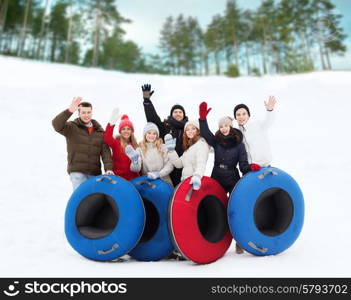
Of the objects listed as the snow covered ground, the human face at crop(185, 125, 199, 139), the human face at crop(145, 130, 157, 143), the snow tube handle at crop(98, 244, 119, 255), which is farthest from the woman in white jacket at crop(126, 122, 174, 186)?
the snow covered ground

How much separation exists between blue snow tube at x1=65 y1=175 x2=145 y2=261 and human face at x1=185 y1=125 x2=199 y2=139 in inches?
36.7

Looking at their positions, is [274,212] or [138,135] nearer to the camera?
[274,212]

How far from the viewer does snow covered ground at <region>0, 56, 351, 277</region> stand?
331 centimetres

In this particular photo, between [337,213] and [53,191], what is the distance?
534cm

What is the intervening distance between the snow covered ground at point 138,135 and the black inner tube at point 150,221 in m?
0.35

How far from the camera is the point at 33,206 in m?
5.66

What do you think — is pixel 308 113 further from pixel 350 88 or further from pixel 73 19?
pixel 73 19

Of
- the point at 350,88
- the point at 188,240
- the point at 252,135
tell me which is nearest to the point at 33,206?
the point at 188,240

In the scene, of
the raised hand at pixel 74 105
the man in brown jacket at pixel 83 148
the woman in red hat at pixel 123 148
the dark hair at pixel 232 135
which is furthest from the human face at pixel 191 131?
the raised hand at pixel 74 105

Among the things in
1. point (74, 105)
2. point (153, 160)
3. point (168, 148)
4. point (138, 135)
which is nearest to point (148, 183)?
point (153, 160)

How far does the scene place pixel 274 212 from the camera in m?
3.79

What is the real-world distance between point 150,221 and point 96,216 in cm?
64

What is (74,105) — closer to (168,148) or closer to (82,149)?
(82,149)

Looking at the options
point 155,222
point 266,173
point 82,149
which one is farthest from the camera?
point 82,149
